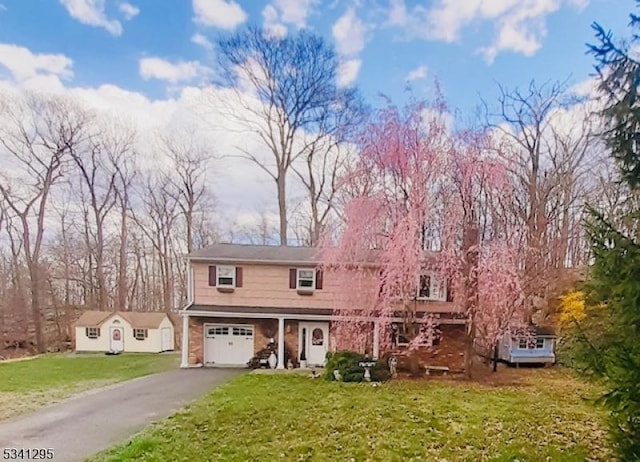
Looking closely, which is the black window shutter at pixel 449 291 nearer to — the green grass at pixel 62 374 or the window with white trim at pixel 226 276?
the window with white trim at pixel 226 276

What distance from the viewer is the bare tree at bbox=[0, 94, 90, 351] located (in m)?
24.2

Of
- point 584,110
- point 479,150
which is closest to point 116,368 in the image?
point 479,150

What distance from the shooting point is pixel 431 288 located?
14.2 metres

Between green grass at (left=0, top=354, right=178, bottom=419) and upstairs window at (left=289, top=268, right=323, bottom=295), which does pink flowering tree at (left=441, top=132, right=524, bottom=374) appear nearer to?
upstairs window at (left=289, top=268, right=323, bottom=295)

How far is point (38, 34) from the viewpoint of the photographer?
14.1m

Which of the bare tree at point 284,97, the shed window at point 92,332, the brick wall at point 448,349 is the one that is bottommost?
the shed window at point 92,332

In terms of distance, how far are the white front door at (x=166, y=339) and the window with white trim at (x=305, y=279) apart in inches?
390

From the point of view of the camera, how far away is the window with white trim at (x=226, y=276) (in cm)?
1620

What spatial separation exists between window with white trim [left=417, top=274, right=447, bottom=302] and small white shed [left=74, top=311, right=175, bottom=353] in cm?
1394

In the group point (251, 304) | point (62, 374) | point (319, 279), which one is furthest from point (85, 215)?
point (319, 279)

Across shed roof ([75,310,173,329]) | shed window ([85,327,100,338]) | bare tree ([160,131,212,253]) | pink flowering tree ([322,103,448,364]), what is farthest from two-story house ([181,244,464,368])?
bare tree ([160,131,212,253])

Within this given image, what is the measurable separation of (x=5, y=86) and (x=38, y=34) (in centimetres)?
1096

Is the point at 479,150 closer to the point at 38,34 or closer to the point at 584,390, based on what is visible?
the point at 584,390

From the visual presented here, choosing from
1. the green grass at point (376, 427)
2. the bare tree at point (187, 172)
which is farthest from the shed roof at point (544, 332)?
the bare tree at point (187, 172)
